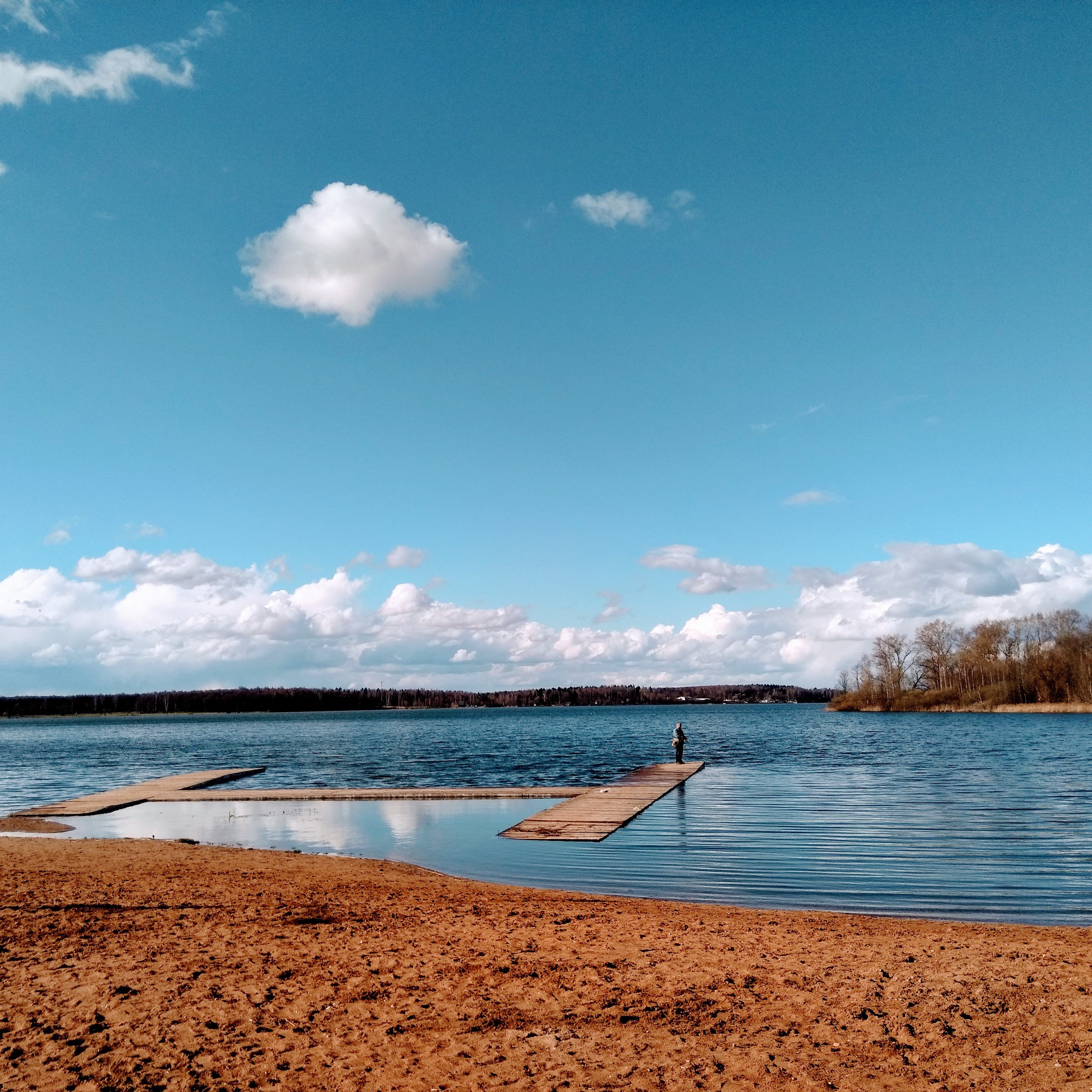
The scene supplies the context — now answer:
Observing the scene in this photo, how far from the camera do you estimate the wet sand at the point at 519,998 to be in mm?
5918

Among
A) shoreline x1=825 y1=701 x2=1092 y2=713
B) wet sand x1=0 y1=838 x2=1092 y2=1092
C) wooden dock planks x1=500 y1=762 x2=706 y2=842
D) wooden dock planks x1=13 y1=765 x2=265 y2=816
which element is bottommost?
shoreline x1=825 y1=701 x2=1092 y2=713

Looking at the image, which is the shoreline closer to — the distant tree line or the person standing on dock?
the distant tree line

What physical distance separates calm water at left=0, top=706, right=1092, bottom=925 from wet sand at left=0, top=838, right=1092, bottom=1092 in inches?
110

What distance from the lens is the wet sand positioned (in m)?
5.92

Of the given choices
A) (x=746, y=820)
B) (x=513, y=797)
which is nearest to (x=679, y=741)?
(x=513, y=797)

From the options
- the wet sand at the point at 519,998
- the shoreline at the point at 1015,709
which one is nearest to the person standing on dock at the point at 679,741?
the wet sand at the point at 519,998

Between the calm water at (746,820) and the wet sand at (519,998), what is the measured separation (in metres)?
2.79

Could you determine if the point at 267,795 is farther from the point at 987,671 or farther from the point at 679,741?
the point at 987,671

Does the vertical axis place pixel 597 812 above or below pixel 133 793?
above

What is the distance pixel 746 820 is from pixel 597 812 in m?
3.63

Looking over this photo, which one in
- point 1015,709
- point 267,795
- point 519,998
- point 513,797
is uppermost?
point 519,998

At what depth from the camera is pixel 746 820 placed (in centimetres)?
2073

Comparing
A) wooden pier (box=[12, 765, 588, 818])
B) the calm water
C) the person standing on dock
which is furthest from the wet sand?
the person standing on dock

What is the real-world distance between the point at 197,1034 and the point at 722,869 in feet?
34.4
